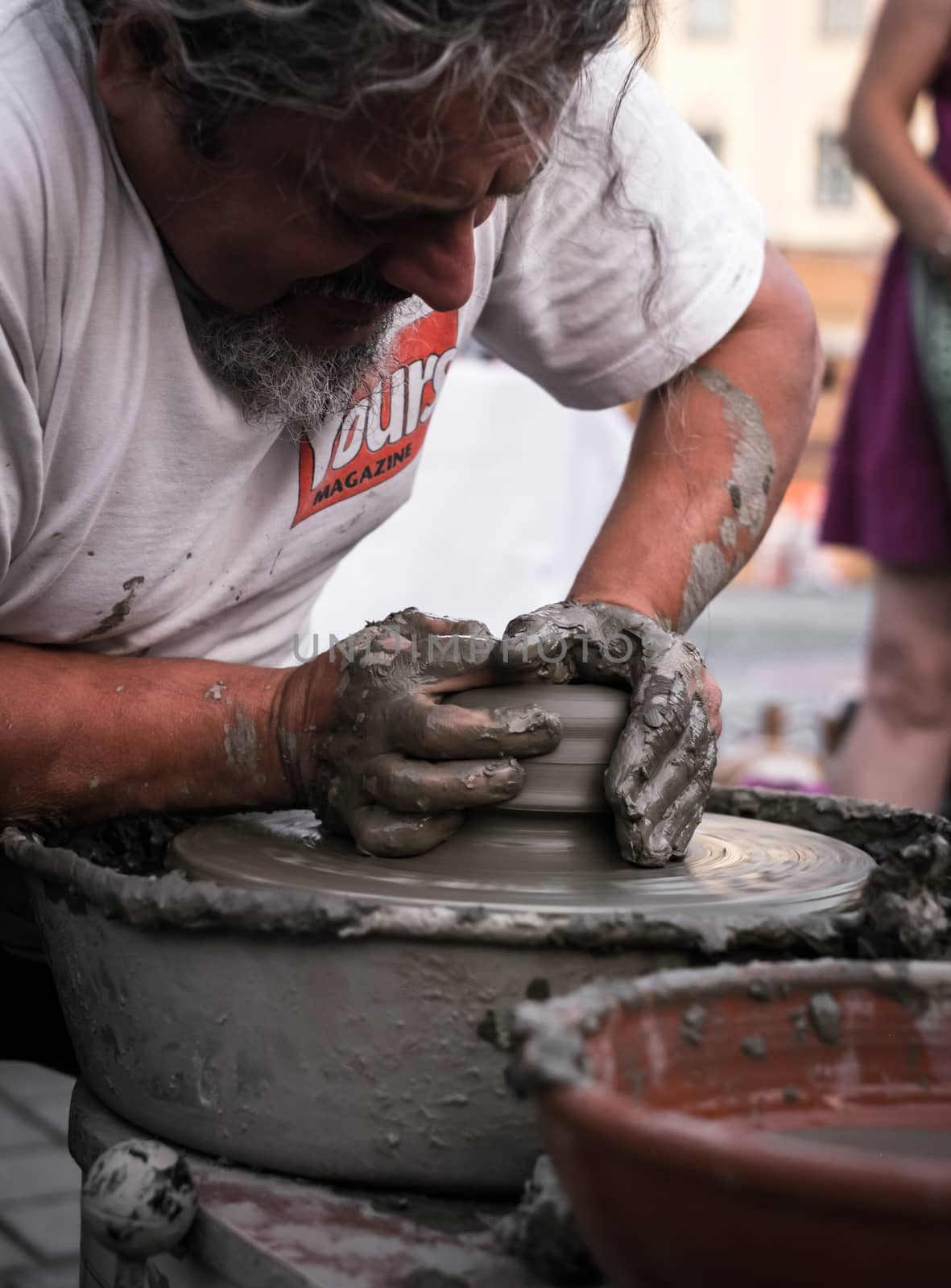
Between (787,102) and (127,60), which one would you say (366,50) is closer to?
(127,60)

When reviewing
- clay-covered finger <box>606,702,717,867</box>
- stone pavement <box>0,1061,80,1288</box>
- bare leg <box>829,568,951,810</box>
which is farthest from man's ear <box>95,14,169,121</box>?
bare leg <box>829,568,951,810</box>

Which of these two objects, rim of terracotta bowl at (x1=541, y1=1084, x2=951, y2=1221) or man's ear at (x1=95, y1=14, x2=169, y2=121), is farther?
man's ear at (x1=95, y1=14, x2=169, y2=121)

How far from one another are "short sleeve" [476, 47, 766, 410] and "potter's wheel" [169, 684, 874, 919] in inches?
24.2

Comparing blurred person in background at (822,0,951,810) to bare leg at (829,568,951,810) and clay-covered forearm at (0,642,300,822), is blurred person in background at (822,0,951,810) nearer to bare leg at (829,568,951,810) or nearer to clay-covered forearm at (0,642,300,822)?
bare leg at (829,568,951,810)

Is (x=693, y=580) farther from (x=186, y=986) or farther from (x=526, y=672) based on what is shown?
(x=186, y=986)

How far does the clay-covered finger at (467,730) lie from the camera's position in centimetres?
101

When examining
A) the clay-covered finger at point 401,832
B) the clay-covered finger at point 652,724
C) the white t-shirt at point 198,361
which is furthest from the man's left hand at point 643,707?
the white t-shirt at point 198,361

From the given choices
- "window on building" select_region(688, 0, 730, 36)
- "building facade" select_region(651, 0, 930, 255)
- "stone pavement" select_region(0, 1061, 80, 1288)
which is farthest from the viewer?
"window on building" select_region(688, 0, 730, 36)

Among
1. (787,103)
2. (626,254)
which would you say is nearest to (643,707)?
(626,254)

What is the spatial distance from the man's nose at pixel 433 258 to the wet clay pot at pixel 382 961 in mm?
314

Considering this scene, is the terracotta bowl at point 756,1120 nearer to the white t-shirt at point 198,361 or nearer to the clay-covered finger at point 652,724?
the clay-covered finger at point 652,724

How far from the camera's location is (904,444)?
8.48 feet

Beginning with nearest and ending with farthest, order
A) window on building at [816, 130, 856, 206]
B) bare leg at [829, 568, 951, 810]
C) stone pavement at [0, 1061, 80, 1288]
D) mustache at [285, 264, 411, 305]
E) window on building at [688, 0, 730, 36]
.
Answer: mustache at [285, 264, 411, 305]
stone pavement at [0, 1061, 80, 1288]
bare leg at [829, 568, 951, 810]
window on building at [816, 130, 856, 206]
window on building at [688, 0, 730, 36]

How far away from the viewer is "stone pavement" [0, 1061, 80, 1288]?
5.76ft
